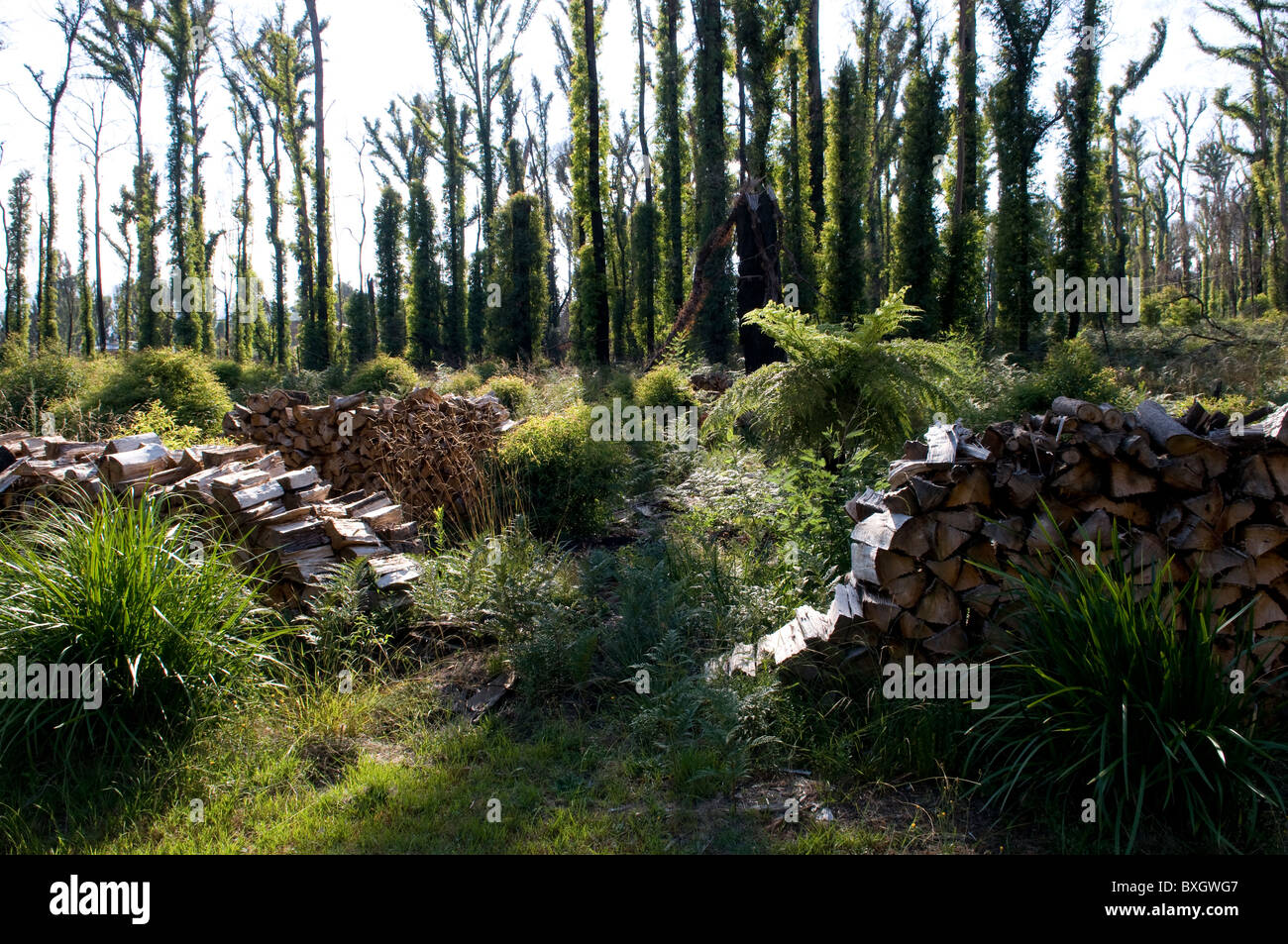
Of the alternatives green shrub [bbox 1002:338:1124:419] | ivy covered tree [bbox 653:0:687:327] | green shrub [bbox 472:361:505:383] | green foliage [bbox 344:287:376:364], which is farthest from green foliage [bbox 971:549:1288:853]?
green foliage [bbox 344:287:376:364]

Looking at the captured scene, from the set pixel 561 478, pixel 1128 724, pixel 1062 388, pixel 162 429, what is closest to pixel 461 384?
pixel 162 429

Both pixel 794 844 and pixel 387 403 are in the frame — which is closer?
pixel 794 844

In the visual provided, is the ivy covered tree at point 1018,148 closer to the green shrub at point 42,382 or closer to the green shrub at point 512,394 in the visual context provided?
the green shrub at point 512,394

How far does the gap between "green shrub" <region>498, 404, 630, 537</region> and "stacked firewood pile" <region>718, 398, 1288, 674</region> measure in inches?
137

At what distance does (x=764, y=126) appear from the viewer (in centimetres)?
2122

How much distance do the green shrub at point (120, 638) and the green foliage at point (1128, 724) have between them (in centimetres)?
349

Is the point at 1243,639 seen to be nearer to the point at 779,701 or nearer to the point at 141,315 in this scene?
the point at 779,701

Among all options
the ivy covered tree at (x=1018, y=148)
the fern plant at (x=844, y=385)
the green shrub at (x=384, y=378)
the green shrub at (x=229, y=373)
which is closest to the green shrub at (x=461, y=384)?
the green shrub at (x=384, y=378)

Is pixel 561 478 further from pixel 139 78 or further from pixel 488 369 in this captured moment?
Result: pixel 139 78

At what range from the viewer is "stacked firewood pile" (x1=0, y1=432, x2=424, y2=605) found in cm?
464

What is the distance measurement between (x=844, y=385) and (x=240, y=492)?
4308mm
